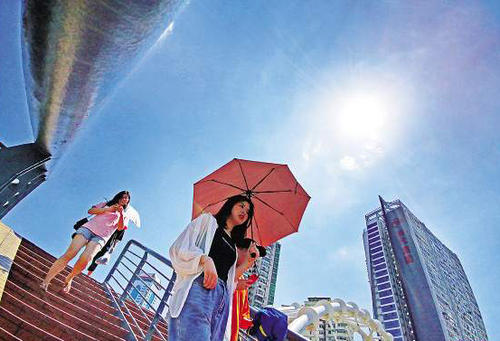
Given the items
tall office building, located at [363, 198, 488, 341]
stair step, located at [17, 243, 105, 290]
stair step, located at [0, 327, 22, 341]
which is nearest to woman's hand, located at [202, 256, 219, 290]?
stair step, located at [0, 327, 22, 341]

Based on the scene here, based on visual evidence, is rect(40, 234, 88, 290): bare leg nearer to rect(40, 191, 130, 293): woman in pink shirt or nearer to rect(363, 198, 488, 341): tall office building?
rect(40, 191, 130, 293): woman in pink shirt

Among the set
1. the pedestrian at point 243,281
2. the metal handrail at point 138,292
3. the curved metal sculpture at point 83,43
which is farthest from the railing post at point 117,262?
the curved metal sculpture at point 83,43

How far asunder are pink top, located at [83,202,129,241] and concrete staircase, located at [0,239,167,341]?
0.70 m

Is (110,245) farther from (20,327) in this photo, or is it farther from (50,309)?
(20,327)

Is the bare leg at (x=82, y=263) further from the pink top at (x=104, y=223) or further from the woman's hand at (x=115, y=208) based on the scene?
the woman's hand at (x=115, y=208)

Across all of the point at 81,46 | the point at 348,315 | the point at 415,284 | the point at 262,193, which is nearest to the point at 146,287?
the point at 262,193

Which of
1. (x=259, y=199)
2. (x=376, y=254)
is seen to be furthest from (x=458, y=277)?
(x=259, y=199)

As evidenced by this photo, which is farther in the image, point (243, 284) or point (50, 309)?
point (50, 309)

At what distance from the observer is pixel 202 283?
1.31 metres

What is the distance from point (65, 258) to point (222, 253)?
7.94 ft

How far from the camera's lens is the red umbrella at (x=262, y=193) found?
3293 mm

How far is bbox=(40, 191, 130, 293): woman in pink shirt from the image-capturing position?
3002 millimetres

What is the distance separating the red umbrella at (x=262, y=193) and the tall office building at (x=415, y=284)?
167ft

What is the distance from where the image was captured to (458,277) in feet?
222
